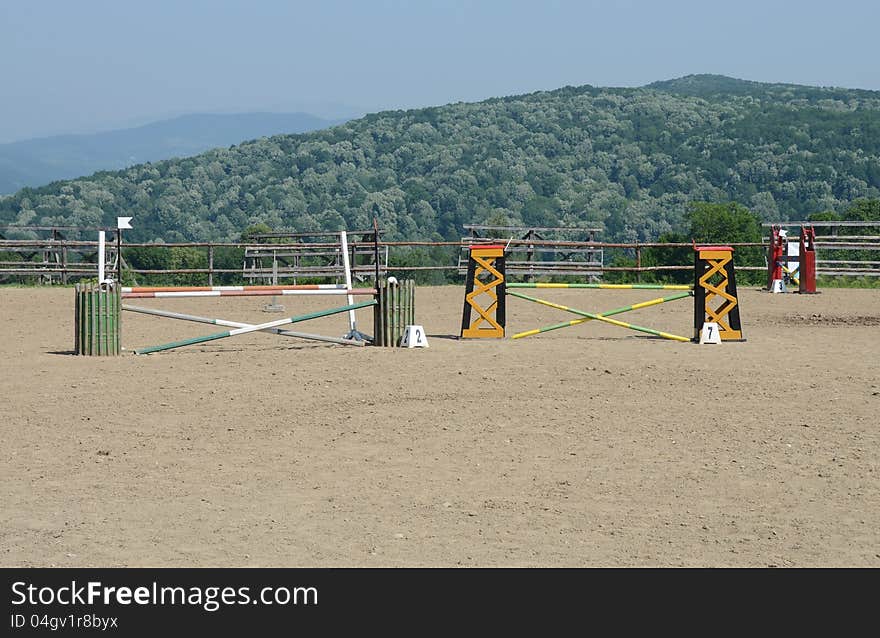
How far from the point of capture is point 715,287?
16016 mm

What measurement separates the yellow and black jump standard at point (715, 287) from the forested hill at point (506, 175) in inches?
2129

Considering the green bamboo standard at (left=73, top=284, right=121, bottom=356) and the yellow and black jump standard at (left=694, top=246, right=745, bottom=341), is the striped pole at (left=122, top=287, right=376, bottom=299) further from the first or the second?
the yellow and black jump standard at (left=694, top=246, right=745, bottom=341)

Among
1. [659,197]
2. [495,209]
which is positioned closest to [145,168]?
[495,209]

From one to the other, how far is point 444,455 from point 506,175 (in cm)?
Answer: 8661

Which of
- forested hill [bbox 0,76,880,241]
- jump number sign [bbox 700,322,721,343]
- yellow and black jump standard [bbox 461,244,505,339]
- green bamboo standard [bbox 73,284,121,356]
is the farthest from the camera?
forested hill [bbox 0,76,880,241]

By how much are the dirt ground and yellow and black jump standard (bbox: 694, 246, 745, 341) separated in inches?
19.6

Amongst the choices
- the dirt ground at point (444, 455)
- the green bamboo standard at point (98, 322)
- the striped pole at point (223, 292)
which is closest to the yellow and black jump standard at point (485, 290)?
the dirt ground at point (444, 455)

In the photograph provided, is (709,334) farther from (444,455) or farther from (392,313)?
(444,455)

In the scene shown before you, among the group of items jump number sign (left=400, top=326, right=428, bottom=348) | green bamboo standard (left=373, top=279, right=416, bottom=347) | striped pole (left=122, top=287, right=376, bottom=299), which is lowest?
jump number sign (left=400, top=326, right=428, bottom=348)

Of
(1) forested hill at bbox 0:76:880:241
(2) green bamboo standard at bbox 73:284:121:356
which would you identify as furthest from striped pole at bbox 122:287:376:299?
(1) forested hill at bbox 0:76:880:241

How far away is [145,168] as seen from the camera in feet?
322

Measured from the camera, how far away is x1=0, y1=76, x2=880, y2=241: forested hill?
270 ft

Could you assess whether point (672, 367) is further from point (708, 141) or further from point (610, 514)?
point (708, 141)

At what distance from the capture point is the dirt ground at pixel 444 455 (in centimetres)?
637
